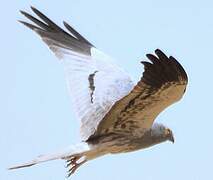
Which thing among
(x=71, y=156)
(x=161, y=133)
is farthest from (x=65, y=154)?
(x=161, y=133)

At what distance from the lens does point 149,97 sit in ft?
31.1

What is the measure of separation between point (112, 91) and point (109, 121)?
0.89 m

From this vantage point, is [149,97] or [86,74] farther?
[86,74]

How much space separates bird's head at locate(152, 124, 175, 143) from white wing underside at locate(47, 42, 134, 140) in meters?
0.56

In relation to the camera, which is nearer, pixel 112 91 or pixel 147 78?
pixel 147 78

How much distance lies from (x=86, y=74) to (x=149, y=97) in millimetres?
2292

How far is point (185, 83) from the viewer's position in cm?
920

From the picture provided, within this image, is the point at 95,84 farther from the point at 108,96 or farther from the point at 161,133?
the point at 161,133

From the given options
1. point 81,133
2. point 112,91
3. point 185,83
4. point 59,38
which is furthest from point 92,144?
point 59,38

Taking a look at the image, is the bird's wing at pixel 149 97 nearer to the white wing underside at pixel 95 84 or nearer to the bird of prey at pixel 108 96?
the bird of prey at pixel 108 96

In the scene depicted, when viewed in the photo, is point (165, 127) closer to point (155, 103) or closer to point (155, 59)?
point (155, 103)

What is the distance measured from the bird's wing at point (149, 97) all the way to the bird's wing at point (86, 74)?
38 centimetres

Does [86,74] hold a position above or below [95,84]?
above

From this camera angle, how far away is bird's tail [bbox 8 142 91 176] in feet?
32.0
